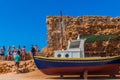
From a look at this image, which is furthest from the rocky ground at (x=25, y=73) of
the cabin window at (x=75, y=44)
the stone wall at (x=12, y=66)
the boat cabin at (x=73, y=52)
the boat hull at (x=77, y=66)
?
the cabin window at (x=75, y=44)

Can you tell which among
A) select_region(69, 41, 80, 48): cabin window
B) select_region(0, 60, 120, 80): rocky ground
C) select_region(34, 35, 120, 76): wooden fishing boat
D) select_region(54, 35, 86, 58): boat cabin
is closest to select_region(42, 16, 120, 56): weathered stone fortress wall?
select_region(0, 60, 120, 80): rocky ground

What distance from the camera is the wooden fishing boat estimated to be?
27844 mm

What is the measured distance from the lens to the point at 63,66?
28.2 metres

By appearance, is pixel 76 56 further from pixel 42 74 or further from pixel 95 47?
pixel 95 47

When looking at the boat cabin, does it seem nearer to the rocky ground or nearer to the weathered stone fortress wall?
the rocky ground

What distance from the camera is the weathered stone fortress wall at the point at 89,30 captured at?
117ft

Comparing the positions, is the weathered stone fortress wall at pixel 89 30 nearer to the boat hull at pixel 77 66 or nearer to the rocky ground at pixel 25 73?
the rocky ground at pixel 25 73

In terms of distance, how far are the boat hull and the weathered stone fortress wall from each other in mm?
6401

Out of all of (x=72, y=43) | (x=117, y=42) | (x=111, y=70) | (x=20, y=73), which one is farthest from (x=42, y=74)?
(x=117, y=42)

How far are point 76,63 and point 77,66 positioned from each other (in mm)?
281

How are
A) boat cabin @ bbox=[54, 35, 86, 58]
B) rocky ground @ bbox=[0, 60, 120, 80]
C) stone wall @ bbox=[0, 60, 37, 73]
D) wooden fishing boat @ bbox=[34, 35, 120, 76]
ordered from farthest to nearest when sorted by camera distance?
stone wall @ bbox=[0, 60, 37, 73], boat cabin @ bbox=[54, 35, 86, 58], rocky ground @ bbox=[0, 60, 120, 80], wooden fishing boat @ bbox=[34, 35, 120, 76]

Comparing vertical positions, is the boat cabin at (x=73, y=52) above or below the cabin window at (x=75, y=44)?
below

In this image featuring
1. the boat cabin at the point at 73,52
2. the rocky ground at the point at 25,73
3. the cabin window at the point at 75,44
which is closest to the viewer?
the rocky ground at the point at 25,73

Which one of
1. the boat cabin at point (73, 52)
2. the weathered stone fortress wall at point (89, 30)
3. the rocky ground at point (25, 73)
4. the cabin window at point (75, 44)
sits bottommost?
the rocky ground at point (25, 73)
